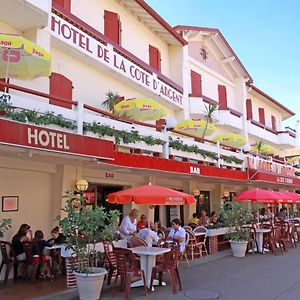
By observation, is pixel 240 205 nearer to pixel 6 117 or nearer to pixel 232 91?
pixel 6 117

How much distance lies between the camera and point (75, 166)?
37.5 ft

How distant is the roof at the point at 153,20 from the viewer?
52.8ft

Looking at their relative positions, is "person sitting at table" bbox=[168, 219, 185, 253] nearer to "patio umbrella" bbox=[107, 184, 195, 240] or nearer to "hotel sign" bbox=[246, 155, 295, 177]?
"patio umbrella" bbox=[107, 184, 195, 240]

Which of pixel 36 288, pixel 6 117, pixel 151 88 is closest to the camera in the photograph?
pixel 6 117

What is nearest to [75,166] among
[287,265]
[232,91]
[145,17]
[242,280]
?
[242,280]

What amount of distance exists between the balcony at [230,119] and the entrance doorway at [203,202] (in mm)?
4506

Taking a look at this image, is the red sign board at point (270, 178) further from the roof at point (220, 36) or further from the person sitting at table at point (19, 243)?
the person sitting at table at point (19, 243)

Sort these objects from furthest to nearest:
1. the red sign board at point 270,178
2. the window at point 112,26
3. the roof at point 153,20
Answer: the red sign board at point 270,178 < the roof at point 153,20 < the window at point 112,26

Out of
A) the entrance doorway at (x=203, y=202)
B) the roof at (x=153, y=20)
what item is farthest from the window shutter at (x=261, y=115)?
the roof at (x=153, y=20)

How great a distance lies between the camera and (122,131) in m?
10.5

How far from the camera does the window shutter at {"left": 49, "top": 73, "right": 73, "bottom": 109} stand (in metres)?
12.1

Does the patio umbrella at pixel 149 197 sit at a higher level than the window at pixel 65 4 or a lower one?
lower

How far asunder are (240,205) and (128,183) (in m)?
4.14

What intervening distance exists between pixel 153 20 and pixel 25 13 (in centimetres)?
811
